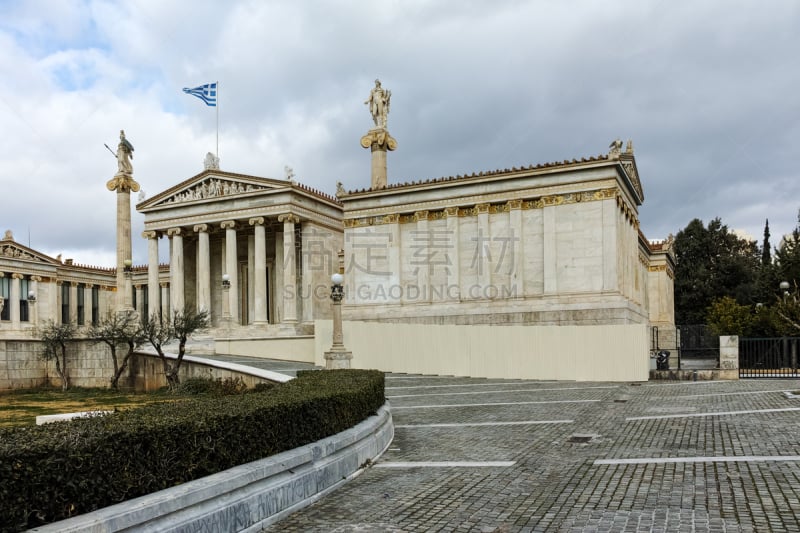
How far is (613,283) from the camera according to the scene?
1280 inches

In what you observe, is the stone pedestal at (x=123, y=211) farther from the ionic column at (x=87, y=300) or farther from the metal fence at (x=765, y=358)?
the metal fence at (x=765, y=358)

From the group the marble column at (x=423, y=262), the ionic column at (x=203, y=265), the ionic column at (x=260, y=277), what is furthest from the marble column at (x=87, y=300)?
the marble column at (x=423, y=262)

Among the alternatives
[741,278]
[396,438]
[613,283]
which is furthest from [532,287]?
[741,278]

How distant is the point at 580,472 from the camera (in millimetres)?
10086

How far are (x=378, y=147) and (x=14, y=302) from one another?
38181mm

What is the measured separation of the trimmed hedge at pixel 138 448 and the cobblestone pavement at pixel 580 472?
1.09 m

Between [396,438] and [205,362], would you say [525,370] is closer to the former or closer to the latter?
[205,362]

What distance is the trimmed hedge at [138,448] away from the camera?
5.43 meters

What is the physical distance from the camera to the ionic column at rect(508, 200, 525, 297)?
115ft

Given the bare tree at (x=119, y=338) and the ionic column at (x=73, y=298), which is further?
the ionic column at (x=73, y=298)

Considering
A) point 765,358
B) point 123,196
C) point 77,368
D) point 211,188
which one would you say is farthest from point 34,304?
point 765,358

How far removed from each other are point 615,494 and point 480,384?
17.3 metres

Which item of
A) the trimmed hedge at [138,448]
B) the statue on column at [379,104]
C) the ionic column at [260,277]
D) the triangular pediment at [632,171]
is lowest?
the trimmed hedge at [138,448]

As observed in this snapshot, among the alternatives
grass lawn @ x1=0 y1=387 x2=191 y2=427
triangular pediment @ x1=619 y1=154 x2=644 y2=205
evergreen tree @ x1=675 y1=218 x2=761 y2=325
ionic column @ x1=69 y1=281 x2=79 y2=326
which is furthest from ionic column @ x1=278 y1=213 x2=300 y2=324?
evergreen tree @ x1=675 y1=218 x2=761 y2=325
